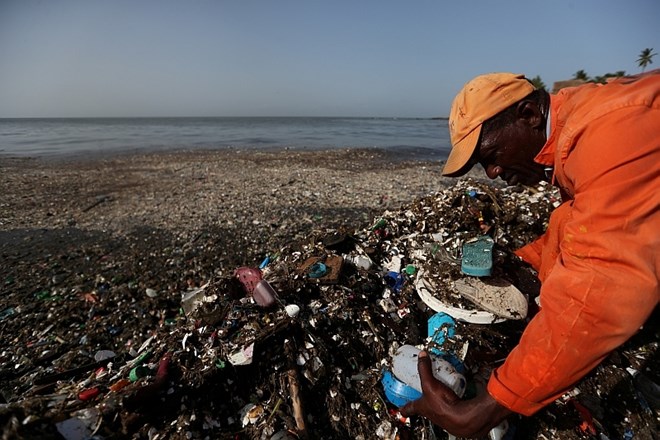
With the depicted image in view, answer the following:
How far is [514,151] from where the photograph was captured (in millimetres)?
1687

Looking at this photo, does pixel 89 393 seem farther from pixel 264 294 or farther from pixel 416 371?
pixel 416 371

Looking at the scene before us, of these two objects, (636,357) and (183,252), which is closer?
(636,357)

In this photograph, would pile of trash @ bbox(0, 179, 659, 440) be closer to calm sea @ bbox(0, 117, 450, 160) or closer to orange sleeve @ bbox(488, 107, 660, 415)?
orange sleeve @ bbox(488, 107, 660, 415)

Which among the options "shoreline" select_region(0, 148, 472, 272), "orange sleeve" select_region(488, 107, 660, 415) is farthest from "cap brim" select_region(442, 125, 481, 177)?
"shoreline" select_region(0, 148, 472, 272)

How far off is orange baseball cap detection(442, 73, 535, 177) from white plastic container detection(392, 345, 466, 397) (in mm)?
1163

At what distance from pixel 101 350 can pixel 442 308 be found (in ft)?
10.4

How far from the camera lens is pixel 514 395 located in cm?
125

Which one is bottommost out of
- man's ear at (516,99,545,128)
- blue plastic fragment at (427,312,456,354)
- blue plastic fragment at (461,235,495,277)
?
blue plastic fragment at (427,312,456,354)

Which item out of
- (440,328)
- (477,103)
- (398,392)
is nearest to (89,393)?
(398,392)

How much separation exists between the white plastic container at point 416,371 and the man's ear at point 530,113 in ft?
4.67

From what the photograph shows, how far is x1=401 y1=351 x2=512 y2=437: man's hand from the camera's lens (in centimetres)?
132

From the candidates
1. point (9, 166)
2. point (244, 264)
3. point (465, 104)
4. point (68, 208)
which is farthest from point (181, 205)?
point (9, 166)

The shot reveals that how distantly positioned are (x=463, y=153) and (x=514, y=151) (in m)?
0.24

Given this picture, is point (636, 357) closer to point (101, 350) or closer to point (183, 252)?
point (101, 350)
